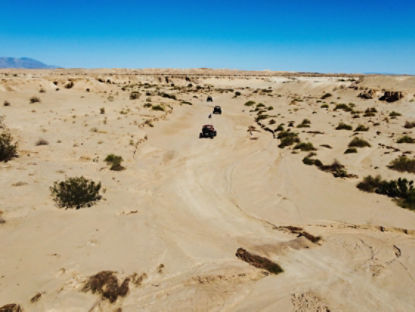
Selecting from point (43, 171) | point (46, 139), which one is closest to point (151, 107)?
point (46, 139)

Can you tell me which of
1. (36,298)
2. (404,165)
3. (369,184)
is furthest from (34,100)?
(404,165)

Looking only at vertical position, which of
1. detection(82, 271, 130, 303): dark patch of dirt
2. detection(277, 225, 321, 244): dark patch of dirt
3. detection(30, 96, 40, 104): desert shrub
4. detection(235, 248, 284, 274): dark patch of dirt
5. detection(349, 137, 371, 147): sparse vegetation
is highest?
detection(30, 96, 40, 104): desert shrub

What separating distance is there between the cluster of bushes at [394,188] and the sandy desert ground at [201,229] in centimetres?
57

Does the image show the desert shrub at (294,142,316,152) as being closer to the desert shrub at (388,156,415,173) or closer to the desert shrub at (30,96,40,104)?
the desert shrub at (388,156,415,173)

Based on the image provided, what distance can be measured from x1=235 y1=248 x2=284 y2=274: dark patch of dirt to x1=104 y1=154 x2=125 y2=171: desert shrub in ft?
33.0

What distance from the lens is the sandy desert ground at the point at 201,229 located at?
7.20 metres

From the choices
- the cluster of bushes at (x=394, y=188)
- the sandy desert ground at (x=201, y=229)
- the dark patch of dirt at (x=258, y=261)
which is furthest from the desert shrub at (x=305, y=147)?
the dark patch of dirt at (x=258, y=261)

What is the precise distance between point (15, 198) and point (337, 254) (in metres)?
12.5

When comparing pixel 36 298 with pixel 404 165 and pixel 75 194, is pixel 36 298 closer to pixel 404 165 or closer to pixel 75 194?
pixel 75 194

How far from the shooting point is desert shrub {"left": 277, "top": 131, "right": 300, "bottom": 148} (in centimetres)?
2397

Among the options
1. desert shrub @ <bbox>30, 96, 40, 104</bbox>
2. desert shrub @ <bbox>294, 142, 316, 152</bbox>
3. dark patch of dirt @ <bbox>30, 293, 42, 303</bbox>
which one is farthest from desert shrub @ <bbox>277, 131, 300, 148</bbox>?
desert shrub @ <bbox>30, 96, 40, 104</bbox>

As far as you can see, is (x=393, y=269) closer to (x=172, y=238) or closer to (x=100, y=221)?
(x=172, y=238)

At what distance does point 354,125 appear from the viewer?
31078 millimetres

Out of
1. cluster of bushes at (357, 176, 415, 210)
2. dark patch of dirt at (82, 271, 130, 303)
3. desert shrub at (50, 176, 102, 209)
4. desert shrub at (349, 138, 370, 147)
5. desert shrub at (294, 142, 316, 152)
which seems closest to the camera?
dark patch of dirt at (82, 271, 130, 303)
